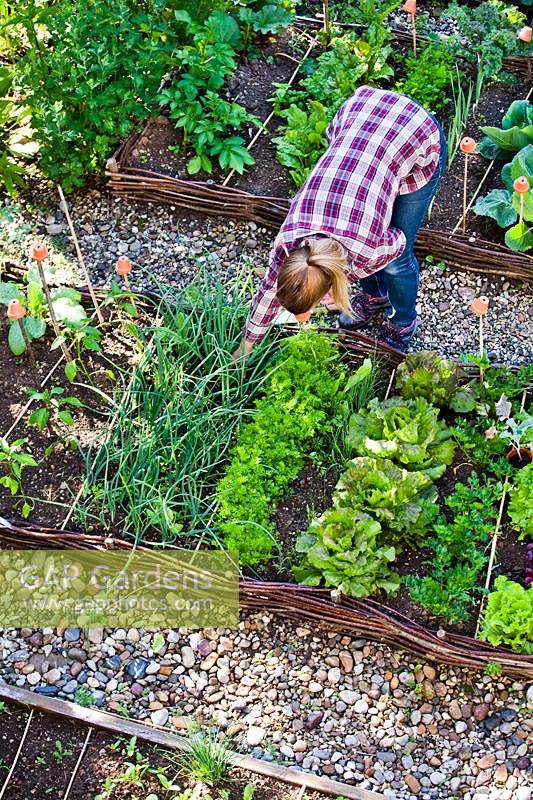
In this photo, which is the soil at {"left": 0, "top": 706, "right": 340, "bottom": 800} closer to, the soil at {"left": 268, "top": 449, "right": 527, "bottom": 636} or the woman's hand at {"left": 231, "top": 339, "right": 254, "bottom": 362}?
the soil at {"left": 268, "top": 449, "right": 527, "bottom": 636}

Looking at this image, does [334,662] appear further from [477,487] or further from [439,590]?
[477,487]

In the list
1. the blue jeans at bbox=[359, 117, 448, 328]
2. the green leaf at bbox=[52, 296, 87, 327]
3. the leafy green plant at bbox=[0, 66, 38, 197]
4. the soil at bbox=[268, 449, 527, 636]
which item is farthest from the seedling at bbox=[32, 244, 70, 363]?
the blue jeans at bbox=[359, 117, 448, 328]

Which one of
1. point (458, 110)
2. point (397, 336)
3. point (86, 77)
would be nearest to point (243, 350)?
point (397, 336)

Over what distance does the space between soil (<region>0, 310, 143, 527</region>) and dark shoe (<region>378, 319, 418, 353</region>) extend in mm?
1132

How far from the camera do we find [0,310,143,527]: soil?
3.83m

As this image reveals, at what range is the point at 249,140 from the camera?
16.6ft

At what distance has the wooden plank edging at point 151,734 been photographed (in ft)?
10.3

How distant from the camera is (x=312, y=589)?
3.51 metres

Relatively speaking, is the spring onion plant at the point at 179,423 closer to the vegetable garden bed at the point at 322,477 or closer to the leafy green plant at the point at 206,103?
the vegetable garden bed at the point at 322,477

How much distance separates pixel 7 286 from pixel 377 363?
161 cm

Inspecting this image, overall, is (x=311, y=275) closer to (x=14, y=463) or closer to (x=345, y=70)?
(x=14, y=463)

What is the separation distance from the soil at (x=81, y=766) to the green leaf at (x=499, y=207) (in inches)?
109

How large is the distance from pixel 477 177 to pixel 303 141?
92 centimetres

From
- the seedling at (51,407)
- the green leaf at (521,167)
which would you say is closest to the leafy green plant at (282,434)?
the seedling at (51,407)
